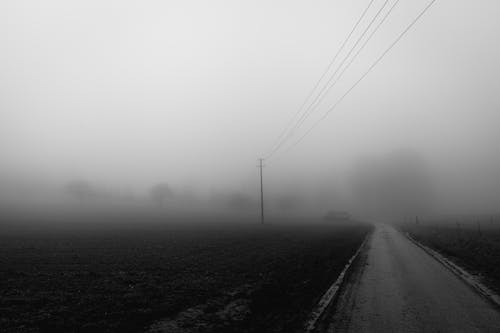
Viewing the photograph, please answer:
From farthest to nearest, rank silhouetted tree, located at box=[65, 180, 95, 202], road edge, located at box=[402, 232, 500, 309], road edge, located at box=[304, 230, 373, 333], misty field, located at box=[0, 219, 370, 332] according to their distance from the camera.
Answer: silhouetted tree, located at box=[65, 180, 95, 202], road edge, located at box=[402, 232, 500, 309], misty field, located at box=[0, 219, 370, 332], road edge, located at box=[304, 230, 373, 333]

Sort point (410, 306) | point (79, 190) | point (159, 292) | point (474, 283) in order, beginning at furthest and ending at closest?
1. point (79, 190)
2. point (474, 283)
3. point (159, 292)
4. point (410, 306)

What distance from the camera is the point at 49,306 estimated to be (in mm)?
11508

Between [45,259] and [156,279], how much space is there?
1041cm

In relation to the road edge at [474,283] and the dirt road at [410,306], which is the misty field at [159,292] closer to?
the dirt road at [410,306]

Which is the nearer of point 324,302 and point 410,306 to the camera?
point 410,306

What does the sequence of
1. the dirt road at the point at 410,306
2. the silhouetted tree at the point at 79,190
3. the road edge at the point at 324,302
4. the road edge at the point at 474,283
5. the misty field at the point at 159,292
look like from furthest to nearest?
the silhouetted tree at the point at 79,190
the road edge at the point at 474,283
the misty field at the point at 159,292
the road edge at the point at 324,302
the dirt road at the point at 410,306

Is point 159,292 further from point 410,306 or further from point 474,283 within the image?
point 474,283

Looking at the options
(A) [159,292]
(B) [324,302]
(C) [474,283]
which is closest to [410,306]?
(B) [324,302]

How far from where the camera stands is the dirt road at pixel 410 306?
894 centimetres

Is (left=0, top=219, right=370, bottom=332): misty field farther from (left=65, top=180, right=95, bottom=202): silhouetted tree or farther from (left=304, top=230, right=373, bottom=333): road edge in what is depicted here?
(left=65, top=180, right=95, bottom=202): silhouetted tree

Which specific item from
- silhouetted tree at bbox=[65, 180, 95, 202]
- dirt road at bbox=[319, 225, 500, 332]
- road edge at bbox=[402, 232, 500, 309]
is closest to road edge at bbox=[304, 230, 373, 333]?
dirt road at bbox=[319, 225, 500, 332]

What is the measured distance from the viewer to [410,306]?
434 inches

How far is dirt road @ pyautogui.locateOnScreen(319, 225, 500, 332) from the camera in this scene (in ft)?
29.3

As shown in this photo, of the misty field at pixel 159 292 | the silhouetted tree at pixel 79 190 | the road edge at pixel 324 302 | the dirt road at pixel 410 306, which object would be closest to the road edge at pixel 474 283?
the dirt road at pixel 410 306
